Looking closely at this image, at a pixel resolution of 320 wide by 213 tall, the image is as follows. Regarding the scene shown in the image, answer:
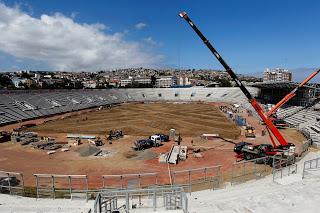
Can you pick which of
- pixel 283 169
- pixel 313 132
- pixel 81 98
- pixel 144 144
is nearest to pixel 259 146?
pixel 283 169

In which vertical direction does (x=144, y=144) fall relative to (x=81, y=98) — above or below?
below

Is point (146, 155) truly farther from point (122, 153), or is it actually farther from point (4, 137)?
point (4, 137)

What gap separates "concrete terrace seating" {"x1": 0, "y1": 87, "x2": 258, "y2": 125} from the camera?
8006cm

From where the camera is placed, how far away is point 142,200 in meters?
19.4

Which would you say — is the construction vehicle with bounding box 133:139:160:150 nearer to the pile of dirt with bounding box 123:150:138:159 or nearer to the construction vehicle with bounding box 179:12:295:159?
the pile of dirt with bounding box 123:150:138:159

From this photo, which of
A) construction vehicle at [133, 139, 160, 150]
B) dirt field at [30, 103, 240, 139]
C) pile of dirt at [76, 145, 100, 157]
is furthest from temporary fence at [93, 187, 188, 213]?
dirt field at [30, 103, 240, 139]

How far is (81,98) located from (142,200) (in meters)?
96.9

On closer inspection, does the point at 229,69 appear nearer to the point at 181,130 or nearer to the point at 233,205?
the point at 181,130

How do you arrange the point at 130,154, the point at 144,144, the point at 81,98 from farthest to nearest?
1. the point at 81,98
2. the point at 144,144
3. the point at 130,154

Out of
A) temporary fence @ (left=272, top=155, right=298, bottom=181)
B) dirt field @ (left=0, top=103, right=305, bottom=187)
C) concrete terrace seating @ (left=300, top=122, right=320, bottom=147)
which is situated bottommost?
dirt field @ (left=0, top=103, right=305, bottom=187)

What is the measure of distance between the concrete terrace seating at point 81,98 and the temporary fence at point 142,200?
203 ft

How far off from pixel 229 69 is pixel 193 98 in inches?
3896

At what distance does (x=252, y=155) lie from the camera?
3656 centimetres

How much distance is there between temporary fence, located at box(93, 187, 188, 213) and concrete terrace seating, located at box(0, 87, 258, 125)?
203 feet
